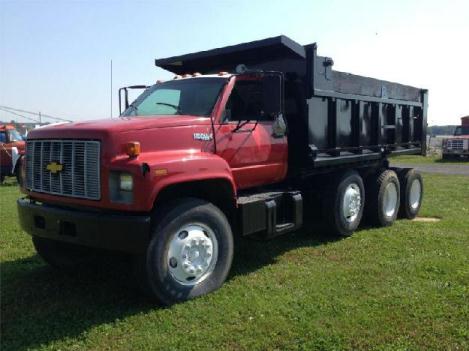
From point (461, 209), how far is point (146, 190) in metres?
8.05

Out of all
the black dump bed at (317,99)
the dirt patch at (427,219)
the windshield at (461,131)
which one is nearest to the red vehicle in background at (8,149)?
the black dump bed at (317,99)

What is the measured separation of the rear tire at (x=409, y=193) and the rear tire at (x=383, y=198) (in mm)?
368

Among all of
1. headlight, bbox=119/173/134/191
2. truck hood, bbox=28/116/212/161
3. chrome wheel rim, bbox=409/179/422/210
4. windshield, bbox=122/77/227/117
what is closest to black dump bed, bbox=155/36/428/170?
windshield, bbox=122/77/227/117

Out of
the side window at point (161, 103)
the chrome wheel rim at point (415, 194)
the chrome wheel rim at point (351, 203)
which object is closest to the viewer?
the side window at point (161, 103)

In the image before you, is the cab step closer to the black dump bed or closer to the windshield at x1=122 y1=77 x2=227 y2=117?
the black dump bed

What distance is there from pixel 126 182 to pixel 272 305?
1.82 meters

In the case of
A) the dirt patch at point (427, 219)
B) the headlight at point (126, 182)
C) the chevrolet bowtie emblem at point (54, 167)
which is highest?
the chevrolet bowtie emblem at point (54, 167)

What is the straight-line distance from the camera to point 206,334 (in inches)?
165

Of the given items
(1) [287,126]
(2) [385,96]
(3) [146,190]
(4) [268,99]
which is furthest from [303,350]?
(2) [385,96]

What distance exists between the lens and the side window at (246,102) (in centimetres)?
592

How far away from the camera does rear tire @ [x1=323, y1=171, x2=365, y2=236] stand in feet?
24.2

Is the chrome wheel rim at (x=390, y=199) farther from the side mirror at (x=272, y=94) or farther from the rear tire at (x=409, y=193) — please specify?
the side mirror at (x=272, y=94)

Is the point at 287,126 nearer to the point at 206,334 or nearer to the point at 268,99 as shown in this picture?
the point at 268,99

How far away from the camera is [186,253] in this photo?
497 cm
